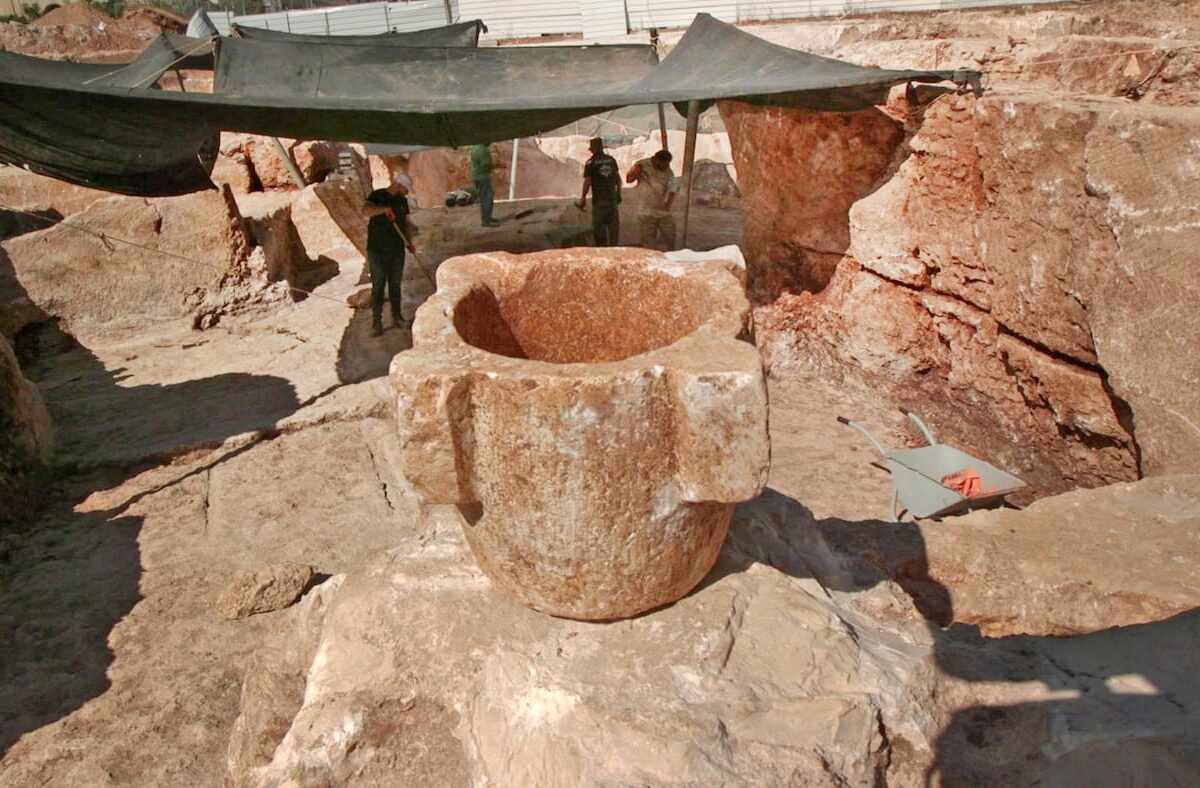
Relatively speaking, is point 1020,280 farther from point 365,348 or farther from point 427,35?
point 427,35

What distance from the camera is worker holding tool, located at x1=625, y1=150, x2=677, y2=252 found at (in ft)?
30.3

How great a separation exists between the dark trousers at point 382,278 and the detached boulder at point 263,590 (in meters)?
3.66

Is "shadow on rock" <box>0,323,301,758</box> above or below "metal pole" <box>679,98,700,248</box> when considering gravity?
below

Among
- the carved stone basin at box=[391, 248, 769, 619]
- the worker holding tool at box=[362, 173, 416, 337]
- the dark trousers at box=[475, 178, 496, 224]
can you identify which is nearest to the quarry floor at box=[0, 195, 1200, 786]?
the worker holding tool at box=[362, 173, 416, 337]

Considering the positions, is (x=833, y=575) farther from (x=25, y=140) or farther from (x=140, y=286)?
(x=140, y=286)

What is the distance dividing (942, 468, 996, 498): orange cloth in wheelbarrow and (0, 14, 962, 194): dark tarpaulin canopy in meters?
2.46

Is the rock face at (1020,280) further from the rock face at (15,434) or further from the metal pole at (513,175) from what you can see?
the metal pole at (513,175)

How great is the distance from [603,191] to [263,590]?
18.8 feet

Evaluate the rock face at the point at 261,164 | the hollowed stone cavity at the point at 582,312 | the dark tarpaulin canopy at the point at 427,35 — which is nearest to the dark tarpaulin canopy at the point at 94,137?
the hollowed stone cavity at the point at 582,312

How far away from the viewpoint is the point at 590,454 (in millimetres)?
2088

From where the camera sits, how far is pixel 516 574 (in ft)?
7.66

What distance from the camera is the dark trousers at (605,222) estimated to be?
854cm

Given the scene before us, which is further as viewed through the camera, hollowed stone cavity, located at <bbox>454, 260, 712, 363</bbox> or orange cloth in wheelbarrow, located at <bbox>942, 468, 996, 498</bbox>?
orange cloth in wheelbarrow, located at <bbox>942, 468, 996, 498</bbox>

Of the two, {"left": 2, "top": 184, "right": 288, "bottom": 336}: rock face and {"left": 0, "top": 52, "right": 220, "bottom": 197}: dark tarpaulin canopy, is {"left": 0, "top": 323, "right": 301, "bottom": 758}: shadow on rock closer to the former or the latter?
{"left": 2, "top": 184, "right": 288, "bottom": 336}: rock face
